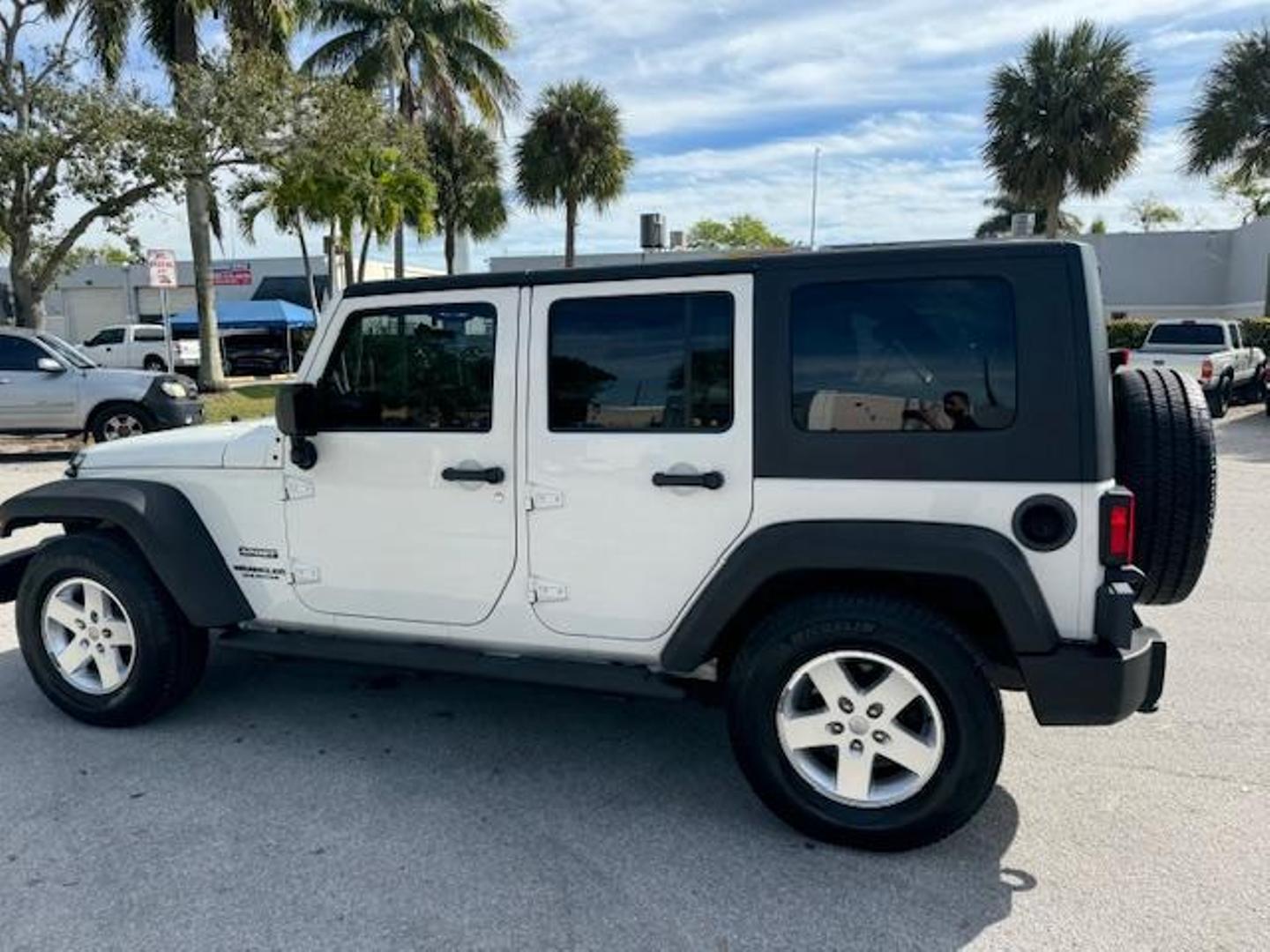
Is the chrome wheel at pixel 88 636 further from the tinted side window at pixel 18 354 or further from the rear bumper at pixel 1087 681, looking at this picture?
the tinted side window at pixel 18 354

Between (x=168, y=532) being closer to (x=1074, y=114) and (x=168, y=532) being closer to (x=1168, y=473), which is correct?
(x=1168, y=473)

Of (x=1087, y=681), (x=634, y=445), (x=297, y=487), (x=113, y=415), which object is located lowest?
(x=1087, y=681)

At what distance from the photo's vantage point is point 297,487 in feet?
12.1

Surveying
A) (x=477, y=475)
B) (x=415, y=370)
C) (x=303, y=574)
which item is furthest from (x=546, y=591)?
(x=303, y=574)

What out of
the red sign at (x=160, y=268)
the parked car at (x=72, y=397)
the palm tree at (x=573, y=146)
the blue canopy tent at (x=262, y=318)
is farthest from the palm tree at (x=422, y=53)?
the parked car at (x=72, y=397)

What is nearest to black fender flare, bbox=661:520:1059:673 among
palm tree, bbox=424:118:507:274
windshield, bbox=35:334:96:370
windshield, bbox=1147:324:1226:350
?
windshield, bbox=35:334:96:370

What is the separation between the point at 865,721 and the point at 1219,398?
1618cm

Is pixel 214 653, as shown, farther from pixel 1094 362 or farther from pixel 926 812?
pixel 1094 362

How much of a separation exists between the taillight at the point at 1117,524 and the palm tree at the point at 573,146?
89.9 feet

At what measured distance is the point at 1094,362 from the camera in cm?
271

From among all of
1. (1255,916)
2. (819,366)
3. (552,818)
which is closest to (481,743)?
(552,818)

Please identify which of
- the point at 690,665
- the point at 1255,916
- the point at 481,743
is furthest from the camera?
the point at 481,743

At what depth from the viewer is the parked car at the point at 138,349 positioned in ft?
85.4

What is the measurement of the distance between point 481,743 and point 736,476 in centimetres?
160
